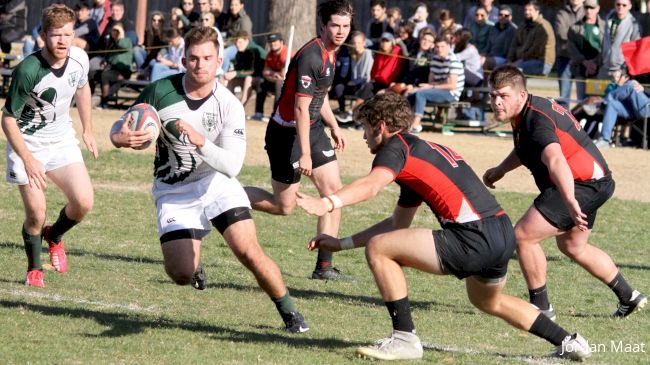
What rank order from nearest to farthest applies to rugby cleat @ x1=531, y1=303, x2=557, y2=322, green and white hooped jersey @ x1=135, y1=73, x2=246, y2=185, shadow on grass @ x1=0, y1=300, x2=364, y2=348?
shadow on grass @ x1=0, y1=300, x2=364, y2=348, green and white hooped jersey @ x1=135, y1=73, x2=246, y2=185, rugby cleat @ x1=531, y1=303, x2=557, y2=322

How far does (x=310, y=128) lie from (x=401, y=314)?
316 centimetres

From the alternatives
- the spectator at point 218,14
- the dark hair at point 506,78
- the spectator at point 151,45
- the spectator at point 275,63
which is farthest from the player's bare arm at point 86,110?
the spectator at point 151,45

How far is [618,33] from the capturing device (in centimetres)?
1808

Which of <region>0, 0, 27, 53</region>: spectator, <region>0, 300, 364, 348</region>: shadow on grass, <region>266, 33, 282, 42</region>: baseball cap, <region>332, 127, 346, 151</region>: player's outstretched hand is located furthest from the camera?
<region>0, 0, 27, 53</region>: spectator

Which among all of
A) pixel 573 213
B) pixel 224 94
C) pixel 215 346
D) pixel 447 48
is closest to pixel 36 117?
pixel 224 94

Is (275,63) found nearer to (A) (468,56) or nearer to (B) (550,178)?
(A) (468,56)

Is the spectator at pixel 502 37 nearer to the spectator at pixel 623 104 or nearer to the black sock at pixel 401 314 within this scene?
the spectator at pixel 623 104

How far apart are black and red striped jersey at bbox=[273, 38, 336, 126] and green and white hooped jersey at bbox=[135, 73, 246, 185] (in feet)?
5.83

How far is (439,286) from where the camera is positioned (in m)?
9.30

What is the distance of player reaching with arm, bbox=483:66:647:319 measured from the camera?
25.2ft

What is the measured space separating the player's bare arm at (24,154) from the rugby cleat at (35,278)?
785 millimetres

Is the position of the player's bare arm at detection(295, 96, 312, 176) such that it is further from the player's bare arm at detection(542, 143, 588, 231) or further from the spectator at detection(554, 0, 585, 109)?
the spectator at detection(554, 0, 585, 109)

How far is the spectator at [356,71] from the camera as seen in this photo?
18812mm

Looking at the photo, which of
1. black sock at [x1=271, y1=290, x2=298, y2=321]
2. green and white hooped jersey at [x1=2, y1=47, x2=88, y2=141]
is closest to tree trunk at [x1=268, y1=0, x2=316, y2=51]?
green and white hooped jersey at [x1=2, y1=47, x2=88, y2=141]
